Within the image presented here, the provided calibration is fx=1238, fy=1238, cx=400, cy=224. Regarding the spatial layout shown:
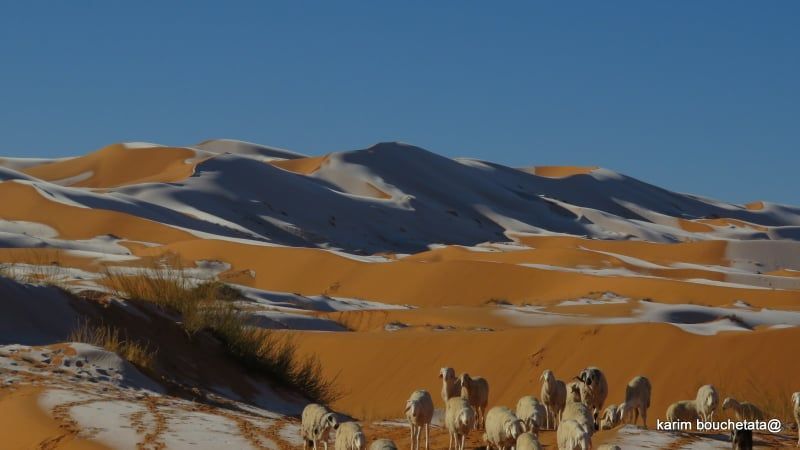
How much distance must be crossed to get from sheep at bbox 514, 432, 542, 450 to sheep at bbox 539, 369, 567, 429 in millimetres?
3801

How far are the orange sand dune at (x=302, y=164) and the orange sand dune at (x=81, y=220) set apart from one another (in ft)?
120

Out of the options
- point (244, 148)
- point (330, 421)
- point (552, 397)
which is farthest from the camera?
point (244, 148)

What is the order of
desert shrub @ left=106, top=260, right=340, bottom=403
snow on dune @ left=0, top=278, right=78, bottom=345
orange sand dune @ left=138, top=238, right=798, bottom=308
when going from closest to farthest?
snow on dune @ left=0, top=278, right=78, bottom=345 → desert shrub @ left=106, top=260, right=340, bottom=403 → orange sand dune @ left=138, top=238, right=798, bottom=308

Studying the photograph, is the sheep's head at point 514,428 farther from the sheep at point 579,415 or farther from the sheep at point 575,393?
the sheep at point 575,393

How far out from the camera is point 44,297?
16984mm

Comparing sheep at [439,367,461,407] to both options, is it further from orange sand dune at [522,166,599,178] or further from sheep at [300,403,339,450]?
orange sand dune at [522,166,599,178]

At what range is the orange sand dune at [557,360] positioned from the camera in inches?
768

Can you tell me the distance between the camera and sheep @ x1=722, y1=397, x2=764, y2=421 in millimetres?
13781

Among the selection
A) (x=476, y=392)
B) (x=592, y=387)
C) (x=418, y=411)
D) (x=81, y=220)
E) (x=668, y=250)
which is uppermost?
(x=668, y=250)

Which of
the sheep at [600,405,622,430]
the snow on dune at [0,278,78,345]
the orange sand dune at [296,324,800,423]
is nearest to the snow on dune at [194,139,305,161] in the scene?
the orange sand dune at [296,324,800,423]

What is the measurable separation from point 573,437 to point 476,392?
4460mm

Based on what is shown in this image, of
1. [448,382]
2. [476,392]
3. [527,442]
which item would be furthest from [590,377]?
[527,442]

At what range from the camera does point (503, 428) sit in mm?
10102

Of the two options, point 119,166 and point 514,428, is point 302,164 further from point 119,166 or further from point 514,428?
point 514,428
